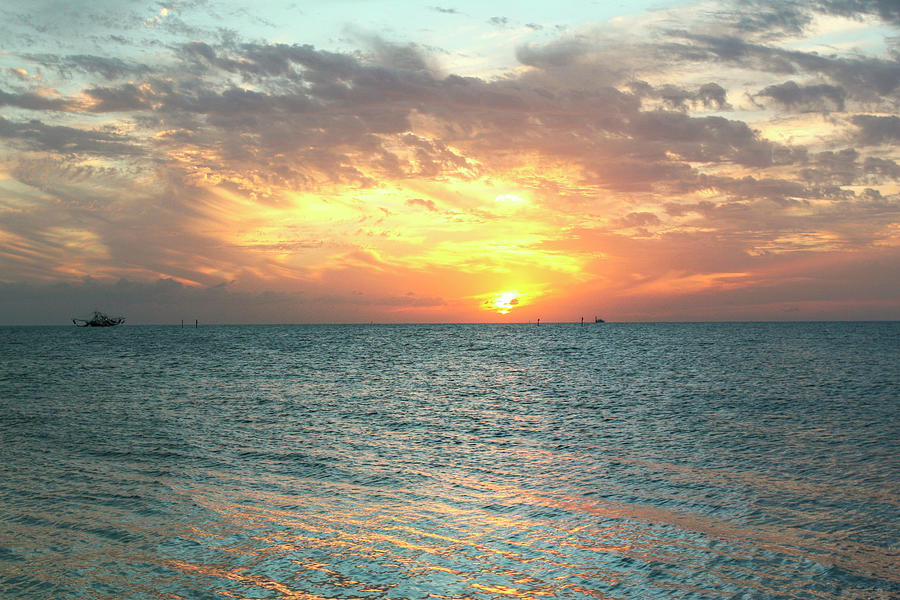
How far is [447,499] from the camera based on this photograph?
722 inches

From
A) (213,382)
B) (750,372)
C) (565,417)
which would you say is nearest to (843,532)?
(565,417)

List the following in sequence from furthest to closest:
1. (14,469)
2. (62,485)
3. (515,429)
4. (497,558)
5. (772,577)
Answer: (515,429), (14,469), (62,485), (497,558), (772,577)

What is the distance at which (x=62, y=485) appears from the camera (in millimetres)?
19766

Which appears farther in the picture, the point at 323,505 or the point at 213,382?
the point at 213,382

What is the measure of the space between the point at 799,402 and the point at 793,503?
1159 inches

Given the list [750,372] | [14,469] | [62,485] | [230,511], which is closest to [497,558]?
[230,511]

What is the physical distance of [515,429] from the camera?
107ft

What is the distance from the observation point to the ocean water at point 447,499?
12.4 metres

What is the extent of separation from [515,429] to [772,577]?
20.4m

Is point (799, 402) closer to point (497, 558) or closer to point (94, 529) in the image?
point (497, 558)

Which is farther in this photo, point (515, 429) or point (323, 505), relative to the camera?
point (515, 429)

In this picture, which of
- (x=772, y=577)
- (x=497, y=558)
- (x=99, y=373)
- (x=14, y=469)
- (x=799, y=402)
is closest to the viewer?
(x=772, y=577)

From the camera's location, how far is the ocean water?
40.6 ft

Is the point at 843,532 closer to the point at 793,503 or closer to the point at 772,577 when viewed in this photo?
the point at 793,503
